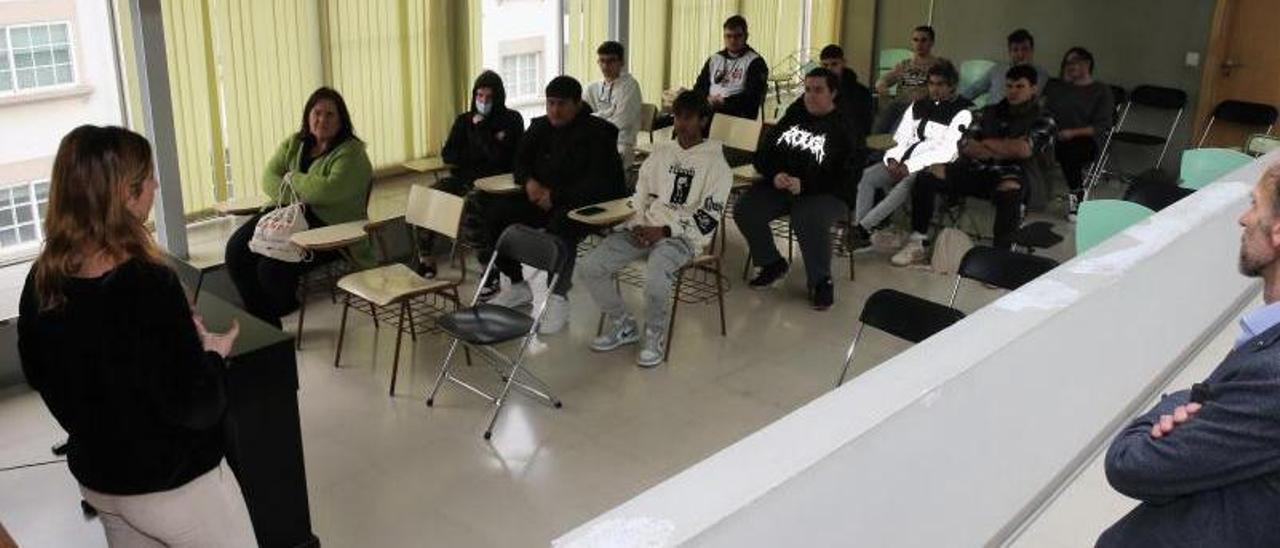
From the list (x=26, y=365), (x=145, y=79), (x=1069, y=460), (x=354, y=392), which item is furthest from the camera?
(x=145, y=79)

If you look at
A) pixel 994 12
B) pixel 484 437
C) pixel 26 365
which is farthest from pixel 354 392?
pixel 994 12

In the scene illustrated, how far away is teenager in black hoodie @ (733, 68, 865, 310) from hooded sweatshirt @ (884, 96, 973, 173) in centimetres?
66

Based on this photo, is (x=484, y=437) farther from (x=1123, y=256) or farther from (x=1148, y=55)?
(x=1148, y=55)

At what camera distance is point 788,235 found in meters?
6.86

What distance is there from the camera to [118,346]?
6.70 feet

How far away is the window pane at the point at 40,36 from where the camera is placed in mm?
5465

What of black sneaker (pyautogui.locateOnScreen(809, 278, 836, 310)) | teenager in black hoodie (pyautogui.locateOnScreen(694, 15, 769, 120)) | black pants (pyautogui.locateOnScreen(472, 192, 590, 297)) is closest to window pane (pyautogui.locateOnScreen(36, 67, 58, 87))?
black pants (pyautogui.locateOnScreen(472, 192, 590, 297))

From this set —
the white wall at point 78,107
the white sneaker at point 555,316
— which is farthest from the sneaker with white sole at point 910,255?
the white wall at point 78,107

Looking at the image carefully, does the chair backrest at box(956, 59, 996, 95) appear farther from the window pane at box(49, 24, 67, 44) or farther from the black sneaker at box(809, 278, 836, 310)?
the window pane at box(49, 24, 67, 44)

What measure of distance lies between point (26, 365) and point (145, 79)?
3688 mm

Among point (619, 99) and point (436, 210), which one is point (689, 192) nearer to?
point (436, 210)

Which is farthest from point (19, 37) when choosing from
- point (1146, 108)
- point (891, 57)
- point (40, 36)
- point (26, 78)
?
point (1146, 108)

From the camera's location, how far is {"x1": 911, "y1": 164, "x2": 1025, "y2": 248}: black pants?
6465 millimetres

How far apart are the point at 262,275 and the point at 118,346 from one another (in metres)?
3.28
